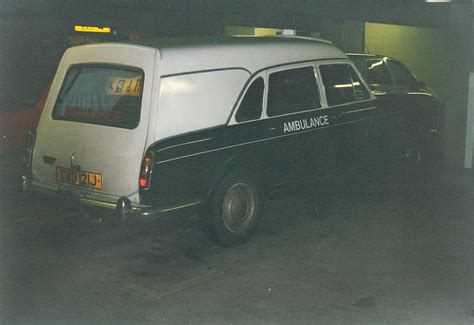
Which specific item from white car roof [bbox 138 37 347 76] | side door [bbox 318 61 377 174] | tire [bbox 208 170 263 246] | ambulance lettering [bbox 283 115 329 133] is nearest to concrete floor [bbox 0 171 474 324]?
tire [bbox 208 170 263 246]

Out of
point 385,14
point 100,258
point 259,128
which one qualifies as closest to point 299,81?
point 259,128

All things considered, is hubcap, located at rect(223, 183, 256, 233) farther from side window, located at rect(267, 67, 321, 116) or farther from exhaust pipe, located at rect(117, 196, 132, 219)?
exhaust pipe, located at rect(117, 196, 132, 219)

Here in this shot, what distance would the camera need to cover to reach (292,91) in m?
6.74

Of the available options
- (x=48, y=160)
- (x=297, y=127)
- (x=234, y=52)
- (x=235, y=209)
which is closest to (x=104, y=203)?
(x=48, y=160)

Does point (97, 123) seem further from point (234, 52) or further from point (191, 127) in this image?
point (234, 52)

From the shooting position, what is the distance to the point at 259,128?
6344mm

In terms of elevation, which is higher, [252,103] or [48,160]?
[252,103]

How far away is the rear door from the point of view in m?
5.57

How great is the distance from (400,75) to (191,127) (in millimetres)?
6195

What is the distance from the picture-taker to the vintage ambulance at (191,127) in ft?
18.3

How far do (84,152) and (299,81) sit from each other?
234 cm

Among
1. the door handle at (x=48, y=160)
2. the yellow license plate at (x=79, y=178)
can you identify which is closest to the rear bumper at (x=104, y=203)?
the yellow license plate at (x=79, y=178)

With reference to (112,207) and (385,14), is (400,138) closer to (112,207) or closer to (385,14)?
(112,207)

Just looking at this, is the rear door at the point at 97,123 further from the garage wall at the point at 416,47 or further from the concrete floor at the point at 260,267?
the garage wall at the point at 416,47
